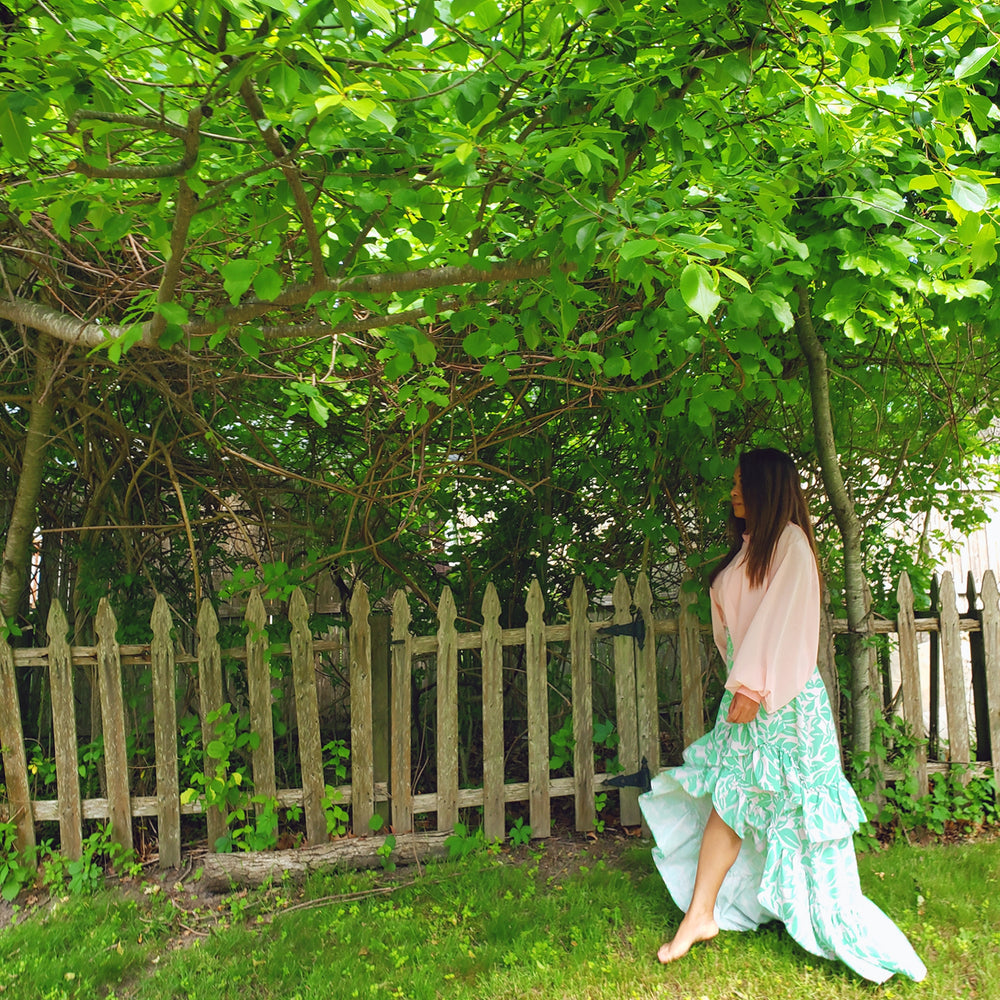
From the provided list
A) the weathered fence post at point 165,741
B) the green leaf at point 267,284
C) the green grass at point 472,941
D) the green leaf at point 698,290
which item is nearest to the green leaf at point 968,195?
the green leaf at point 698,290

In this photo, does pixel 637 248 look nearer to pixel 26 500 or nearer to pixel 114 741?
pixel 114 741

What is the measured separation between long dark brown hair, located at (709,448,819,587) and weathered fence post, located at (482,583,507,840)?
1.27 m

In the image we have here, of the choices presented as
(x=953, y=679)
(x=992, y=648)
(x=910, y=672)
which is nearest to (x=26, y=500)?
(x=910, y=672)

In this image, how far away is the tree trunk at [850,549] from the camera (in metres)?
3.62

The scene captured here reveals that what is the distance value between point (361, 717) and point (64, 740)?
4.16 feet

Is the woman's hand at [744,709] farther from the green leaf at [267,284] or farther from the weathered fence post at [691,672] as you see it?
the green leaf at [267,284]

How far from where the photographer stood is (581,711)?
3.92 meters

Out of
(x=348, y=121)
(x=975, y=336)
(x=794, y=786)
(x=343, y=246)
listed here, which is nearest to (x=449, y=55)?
(x=348, y=121)

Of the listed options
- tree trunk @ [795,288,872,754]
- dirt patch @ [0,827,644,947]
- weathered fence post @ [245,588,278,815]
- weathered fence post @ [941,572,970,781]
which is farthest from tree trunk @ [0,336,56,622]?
weathered fence post @ [941,572,970,781]

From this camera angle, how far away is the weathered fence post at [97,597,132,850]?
353 centimetres

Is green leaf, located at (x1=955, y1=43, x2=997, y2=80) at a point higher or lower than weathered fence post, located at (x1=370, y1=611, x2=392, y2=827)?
higher

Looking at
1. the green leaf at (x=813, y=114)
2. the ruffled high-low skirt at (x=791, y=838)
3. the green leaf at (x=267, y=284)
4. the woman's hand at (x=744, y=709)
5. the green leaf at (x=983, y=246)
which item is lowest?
the ruffled high-low skirt at (x=791, y=838)

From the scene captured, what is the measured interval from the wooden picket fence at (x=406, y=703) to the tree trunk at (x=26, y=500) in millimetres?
335

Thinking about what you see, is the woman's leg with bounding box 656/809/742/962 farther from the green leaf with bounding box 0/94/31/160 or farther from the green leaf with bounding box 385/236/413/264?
the green leaf with bounding box 0/94/31/160
